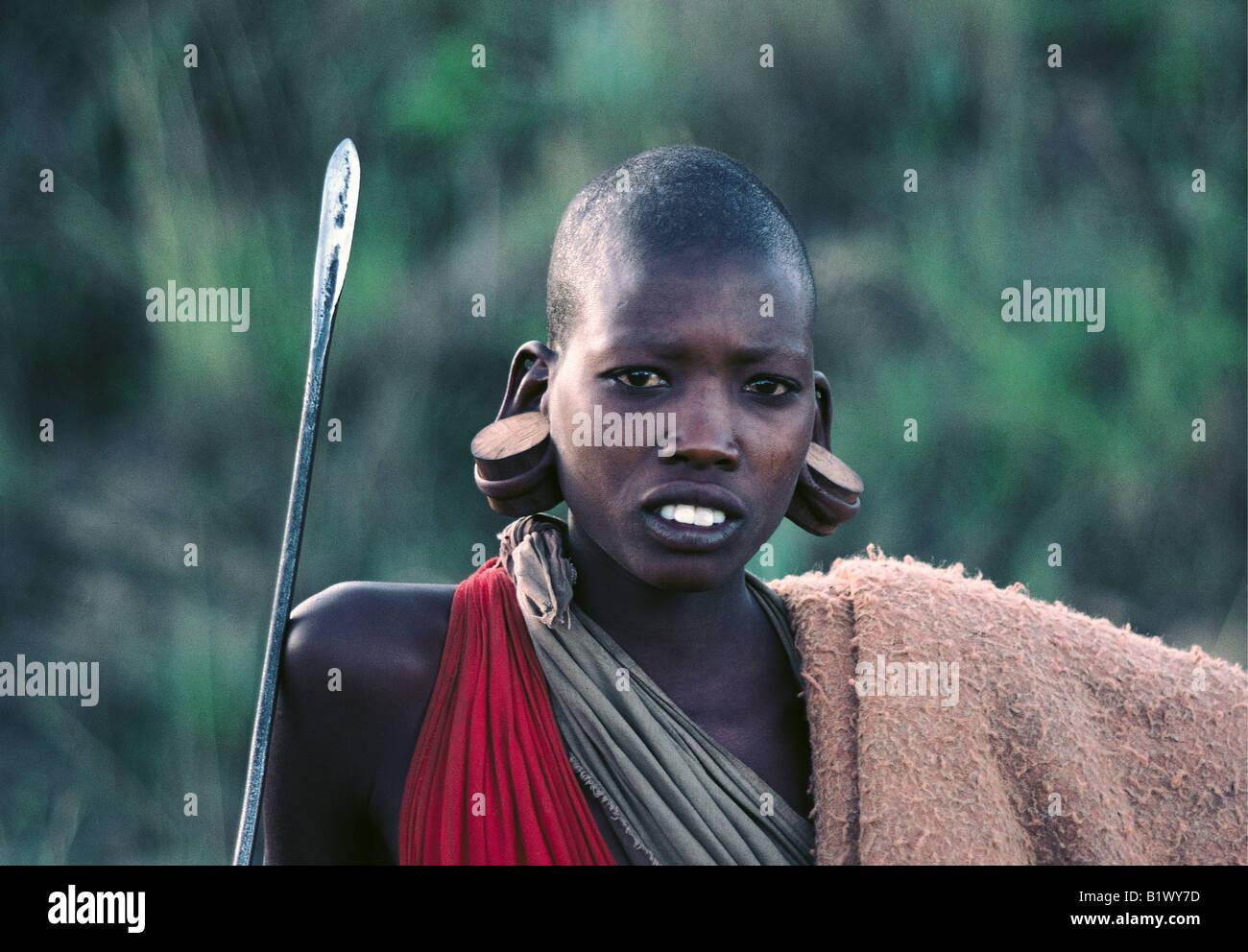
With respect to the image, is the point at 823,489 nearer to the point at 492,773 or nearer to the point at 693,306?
the point at 693,306

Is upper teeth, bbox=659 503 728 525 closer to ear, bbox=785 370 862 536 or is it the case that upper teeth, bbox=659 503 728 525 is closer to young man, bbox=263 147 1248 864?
young man, bbox=263 147 1248 864

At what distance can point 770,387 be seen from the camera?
6.27ft

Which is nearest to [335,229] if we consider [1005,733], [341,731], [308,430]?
[308,430]

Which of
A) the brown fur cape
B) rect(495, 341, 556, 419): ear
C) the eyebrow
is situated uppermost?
the eyebrow

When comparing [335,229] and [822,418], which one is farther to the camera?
[822,418]

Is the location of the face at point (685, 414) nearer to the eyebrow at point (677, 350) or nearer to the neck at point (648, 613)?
the eyebrow at point (677, 350)

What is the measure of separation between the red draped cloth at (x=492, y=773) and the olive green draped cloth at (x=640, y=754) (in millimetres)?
36

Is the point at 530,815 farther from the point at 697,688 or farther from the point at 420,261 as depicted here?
the point at 420,261

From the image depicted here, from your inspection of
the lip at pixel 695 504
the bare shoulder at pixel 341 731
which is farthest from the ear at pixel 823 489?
the bare shoulder at pixel 341 731

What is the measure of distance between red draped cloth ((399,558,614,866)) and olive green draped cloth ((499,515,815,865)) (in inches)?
1.4

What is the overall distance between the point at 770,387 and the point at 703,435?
160mm

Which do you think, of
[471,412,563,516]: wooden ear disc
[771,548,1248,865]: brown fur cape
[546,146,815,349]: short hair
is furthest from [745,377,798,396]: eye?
[771,548,1248,865]: brown fur cape

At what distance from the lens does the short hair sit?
1.91 meters

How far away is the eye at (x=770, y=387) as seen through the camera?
189 centimetres
